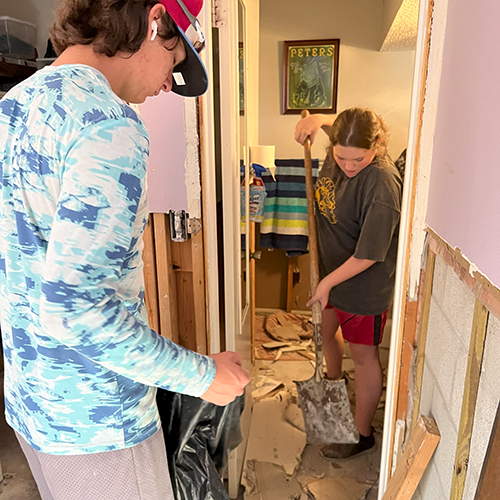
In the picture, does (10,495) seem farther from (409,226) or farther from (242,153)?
(409,226)

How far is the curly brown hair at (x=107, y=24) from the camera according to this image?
0.65 meters

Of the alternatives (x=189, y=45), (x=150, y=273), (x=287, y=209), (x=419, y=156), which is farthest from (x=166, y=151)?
(x=287, y=209)

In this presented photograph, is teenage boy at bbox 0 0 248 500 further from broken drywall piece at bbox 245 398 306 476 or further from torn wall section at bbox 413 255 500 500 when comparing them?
broken drywall piece at bbox 245 398 306 476

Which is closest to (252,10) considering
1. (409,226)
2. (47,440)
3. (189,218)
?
(189,218)

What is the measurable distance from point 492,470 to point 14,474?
78.6 inches

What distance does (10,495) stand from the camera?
1.75 metres

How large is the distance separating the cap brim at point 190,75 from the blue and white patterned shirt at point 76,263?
0.24 metres

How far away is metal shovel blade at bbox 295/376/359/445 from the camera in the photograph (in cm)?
185

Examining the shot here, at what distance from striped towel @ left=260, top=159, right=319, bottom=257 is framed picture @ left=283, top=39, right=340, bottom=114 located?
50 centimetres

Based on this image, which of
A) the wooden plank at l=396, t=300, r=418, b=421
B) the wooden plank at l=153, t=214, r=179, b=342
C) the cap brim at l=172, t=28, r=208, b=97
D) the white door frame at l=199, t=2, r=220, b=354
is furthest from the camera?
the wooden plank at l=153, t=214, r=179, b=342

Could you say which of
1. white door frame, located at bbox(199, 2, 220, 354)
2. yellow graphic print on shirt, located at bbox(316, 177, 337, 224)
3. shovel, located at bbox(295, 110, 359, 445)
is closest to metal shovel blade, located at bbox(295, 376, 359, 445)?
shovel, located at bbox(295, 110, 359, 445)

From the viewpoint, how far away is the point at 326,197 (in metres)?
1.97

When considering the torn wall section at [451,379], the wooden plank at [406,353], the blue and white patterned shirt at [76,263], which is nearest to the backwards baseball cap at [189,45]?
the blue and white patterned shirt at [76,263]

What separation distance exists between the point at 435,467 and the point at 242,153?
4.41 feet
